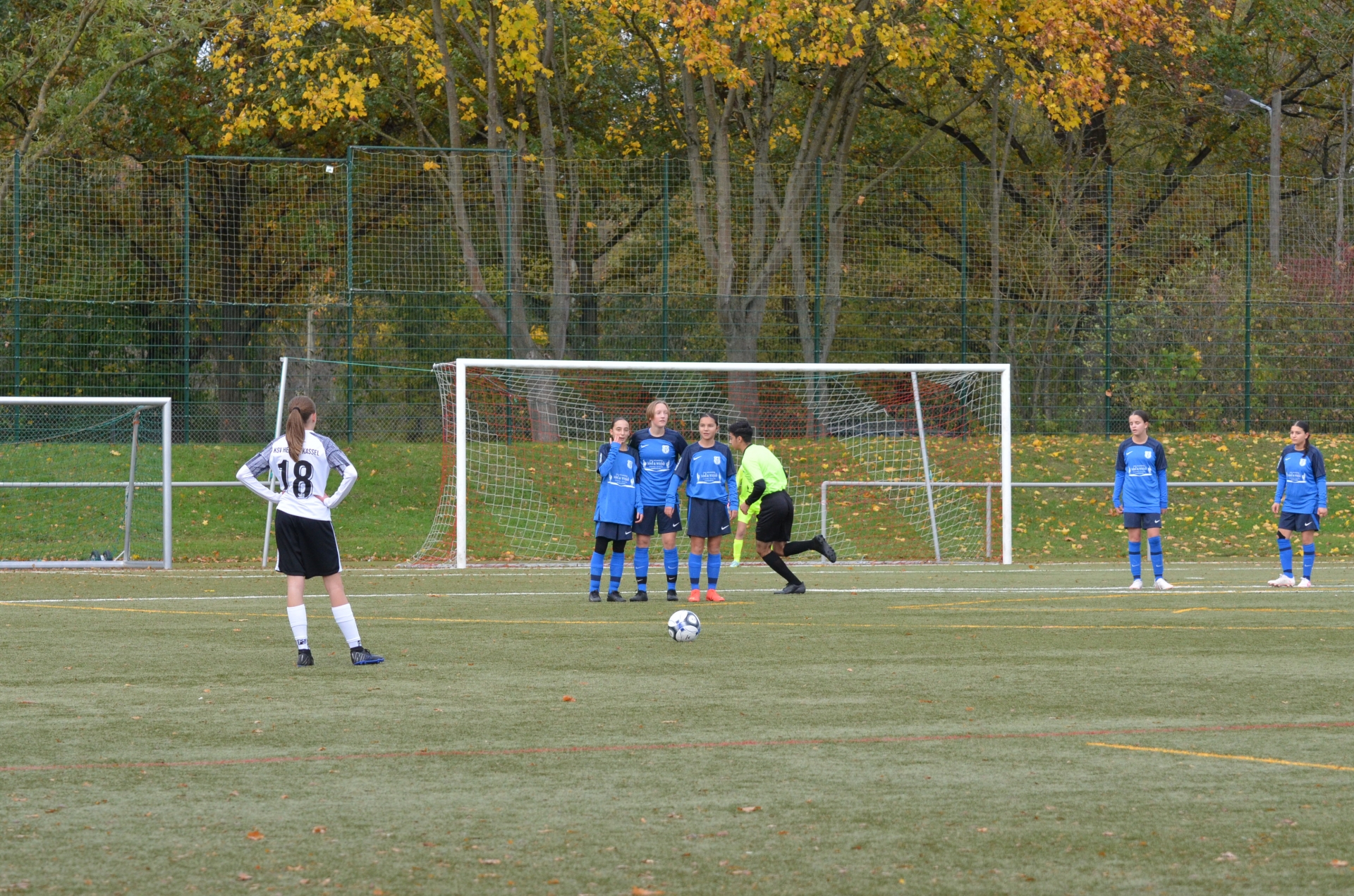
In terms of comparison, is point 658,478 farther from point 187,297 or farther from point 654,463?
point 187,297

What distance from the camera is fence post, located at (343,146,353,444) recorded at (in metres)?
23.4

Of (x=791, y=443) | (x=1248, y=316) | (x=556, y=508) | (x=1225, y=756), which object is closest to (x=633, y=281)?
(x=791, y=443)

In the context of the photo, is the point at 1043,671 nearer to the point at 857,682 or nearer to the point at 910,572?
the point at 857,682

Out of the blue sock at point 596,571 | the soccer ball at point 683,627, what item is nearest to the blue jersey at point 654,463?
the blue sock at point 596,571

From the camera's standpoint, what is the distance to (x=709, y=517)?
1347 cm

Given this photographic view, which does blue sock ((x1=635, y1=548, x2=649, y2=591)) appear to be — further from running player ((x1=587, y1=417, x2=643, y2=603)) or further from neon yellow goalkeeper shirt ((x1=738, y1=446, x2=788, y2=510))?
neon yellow goalkeeper shirt ((x1=738, y1=446, x2=788, y2=510))

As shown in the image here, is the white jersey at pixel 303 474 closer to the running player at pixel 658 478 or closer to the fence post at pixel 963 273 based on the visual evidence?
the running player at pixel 658 478

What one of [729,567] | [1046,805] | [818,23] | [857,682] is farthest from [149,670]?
[818,23]

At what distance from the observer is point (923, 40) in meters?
23.2

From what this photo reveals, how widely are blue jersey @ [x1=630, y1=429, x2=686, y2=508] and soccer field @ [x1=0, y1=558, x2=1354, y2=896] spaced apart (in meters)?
1.78

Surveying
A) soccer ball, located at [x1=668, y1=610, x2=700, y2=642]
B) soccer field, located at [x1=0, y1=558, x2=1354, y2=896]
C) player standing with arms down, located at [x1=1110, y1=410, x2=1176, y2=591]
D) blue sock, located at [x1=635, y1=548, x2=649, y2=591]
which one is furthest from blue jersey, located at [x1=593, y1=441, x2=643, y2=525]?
player standing with arms down, located at [x1=1110, y1=410, x2=1176, y2=591]

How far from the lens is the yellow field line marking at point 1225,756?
19.9 feet

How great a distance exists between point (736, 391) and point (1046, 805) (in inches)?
660

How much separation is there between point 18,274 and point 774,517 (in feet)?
46.6
